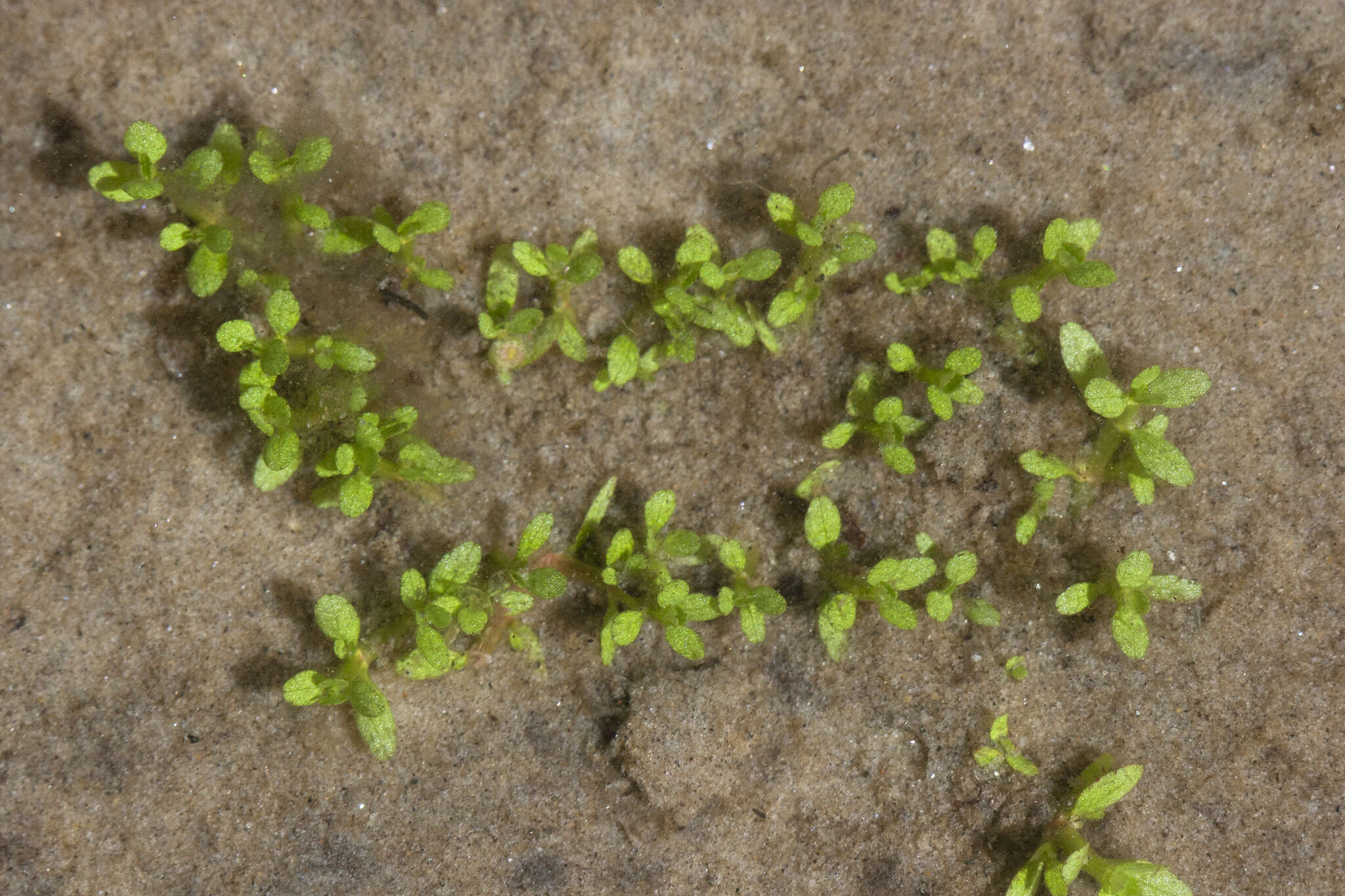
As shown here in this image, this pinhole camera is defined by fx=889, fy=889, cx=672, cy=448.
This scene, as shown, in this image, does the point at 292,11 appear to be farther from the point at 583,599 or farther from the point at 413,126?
the point at 583,599

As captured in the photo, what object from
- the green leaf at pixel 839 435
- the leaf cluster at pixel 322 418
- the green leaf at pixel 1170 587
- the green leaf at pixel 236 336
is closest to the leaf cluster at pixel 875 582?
the green leaf at pixel 839 435

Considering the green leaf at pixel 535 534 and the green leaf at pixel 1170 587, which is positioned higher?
the green leaf at pixel 1170 587

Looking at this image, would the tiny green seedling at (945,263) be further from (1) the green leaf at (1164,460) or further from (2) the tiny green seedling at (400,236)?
(2) the tiny green seedling at (400,236)

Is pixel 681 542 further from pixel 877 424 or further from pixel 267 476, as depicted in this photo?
pixel 267 476

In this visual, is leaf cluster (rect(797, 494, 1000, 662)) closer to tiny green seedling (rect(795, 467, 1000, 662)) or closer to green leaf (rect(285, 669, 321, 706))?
tiny green seedling (rect(795, 467, 1000, 662))

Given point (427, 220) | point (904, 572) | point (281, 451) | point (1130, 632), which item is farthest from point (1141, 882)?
point (427, 220)

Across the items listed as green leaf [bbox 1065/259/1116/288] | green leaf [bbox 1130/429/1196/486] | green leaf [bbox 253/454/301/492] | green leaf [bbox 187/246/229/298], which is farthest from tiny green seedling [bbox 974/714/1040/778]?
green leaf [bbox 187/246/229/298]
